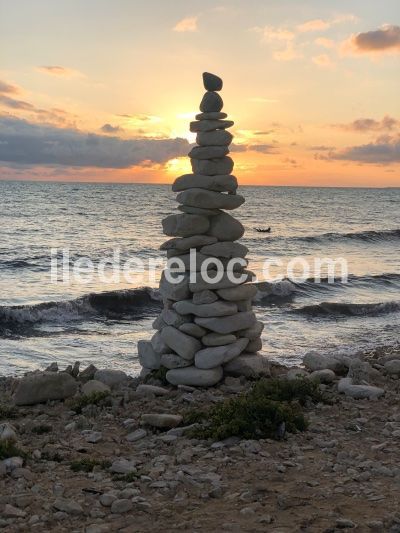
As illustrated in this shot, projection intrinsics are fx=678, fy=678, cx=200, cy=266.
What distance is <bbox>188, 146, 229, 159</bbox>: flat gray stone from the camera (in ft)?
41.1

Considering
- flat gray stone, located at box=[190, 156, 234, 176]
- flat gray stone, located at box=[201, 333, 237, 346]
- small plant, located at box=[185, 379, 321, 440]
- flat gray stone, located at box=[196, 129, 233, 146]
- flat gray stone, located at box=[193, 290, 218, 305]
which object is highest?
flat gray stone, located at box=[196, 129, 233, 146]

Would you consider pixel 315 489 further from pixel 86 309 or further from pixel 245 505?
pixel 86 309

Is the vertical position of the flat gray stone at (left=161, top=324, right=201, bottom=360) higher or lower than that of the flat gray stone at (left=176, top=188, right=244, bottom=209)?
lower

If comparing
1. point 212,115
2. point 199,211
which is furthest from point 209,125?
point 199,211

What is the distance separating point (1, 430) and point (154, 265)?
1128 inches

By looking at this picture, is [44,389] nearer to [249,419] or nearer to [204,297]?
[204,297]

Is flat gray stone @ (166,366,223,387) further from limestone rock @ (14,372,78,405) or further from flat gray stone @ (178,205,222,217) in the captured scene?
flat gray stone @ (178,205,222,217)

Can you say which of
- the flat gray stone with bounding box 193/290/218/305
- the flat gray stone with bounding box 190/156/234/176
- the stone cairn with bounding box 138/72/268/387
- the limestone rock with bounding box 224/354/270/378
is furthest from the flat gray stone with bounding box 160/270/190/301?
the flat gray stone with bounding box 190/156/234/176

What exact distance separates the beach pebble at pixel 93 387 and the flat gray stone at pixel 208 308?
6.32ft

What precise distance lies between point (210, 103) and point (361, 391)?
231 inches

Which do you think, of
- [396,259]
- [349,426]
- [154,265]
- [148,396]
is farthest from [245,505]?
[396,259]

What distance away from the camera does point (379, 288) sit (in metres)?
29.8

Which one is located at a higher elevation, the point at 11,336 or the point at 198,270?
the point at 198,270

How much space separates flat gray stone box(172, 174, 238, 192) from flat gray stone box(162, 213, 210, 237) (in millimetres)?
572
